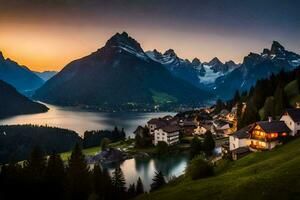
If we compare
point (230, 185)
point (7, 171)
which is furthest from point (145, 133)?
point (230, 185)

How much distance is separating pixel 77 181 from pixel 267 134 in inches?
1370

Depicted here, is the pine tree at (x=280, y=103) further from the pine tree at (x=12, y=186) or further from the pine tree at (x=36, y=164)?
the pine tree at (x=12, y=186)

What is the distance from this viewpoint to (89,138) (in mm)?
191625

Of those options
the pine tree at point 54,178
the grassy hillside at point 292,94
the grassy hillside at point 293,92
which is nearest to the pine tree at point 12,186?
the pine tree at point 54,178

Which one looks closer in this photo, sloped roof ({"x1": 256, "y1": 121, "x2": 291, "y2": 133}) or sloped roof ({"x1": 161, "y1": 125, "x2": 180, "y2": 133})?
sloped roof ({"x1": 256, "y1": 121, "x2": 291, "y2": 133})

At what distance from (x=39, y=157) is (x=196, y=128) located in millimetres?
100978

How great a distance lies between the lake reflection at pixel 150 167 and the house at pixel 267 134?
1065 inches

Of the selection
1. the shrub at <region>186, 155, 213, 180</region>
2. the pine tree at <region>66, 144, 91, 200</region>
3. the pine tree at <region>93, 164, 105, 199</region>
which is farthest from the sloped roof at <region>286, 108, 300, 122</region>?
the pine tree at <region>66, 144, 91, 200</region>

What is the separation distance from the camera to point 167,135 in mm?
142500

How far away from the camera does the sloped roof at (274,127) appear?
71812mm

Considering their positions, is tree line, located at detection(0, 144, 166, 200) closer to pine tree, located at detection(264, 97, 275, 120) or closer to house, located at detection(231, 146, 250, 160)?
house, located at detection(231, 146, 250, 160)

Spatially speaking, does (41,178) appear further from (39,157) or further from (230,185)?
(230,185)

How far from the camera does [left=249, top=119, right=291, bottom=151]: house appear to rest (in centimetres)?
6962

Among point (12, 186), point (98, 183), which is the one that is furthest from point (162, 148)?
point (12, 186)
